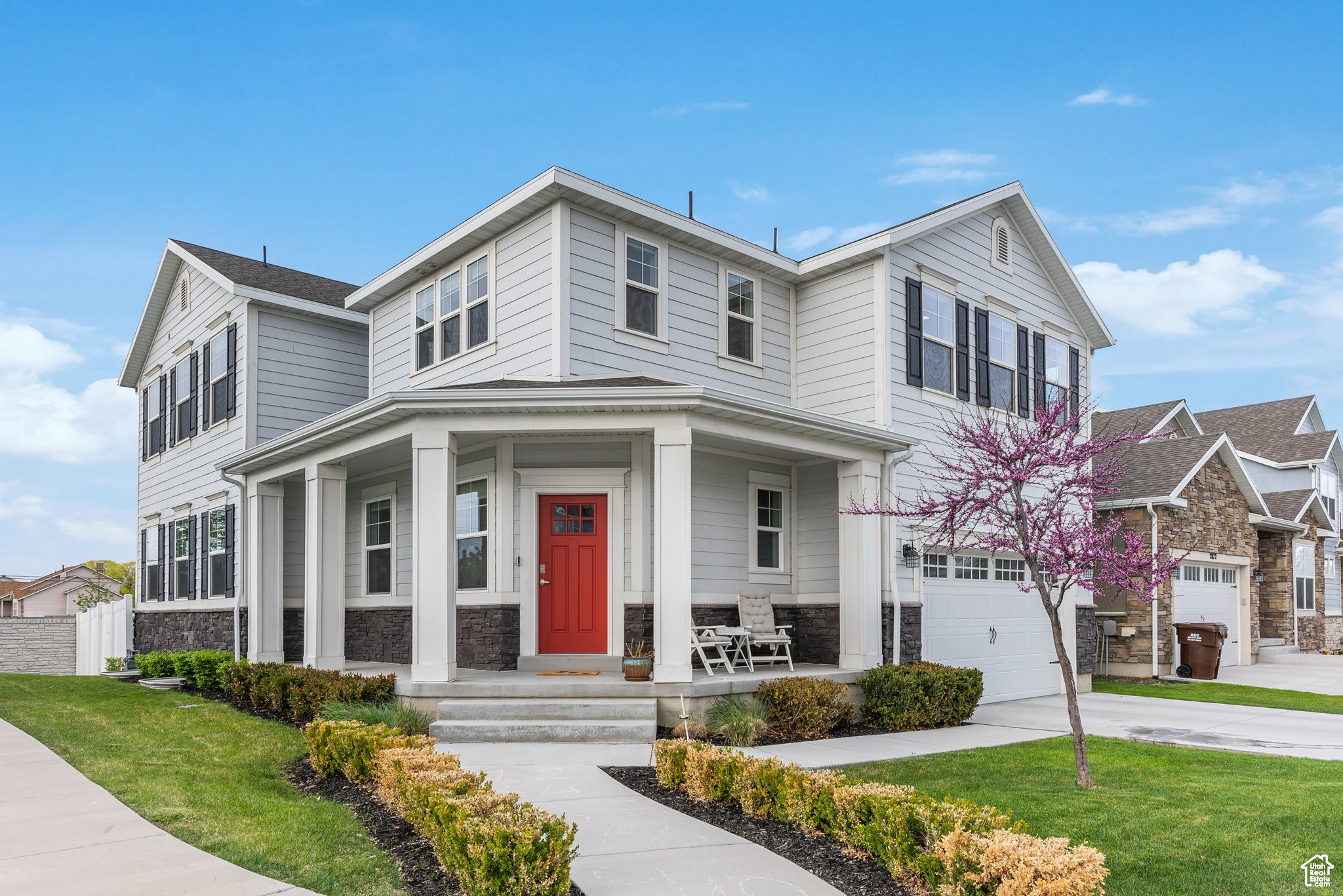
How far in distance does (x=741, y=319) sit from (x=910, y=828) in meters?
9.34

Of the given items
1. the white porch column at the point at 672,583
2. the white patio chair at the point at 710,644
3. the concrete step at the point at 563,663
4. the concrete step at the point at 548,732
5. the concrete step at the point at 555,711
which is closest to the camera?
the concrete step at the point at 548,732

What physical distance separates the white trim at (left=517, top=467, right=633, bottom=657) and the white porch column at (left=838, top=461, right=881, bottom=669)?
2.73 meters

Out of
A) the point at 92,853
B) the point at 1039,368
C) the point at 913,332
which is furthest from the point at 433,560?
the point at 1039,368

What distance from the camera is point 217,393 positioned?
16.9 meters

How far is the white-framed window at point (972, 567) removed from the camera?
1428 centimetres

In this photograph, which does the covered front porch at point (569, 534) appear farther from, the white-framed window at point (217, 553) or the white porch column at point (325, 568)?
the white-framed window at point (217, 553)

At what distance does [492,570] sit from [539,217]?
169 inches

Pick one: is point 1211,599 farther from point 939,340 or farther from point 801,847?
point 801,847

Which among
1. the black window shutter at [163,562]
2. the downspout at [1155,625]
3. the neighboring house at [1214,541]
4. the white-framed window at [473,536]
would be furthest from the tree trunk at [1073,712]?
the black window shutter at [163,562]

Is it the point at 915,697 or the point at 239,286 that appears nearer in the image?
the point at 915,697

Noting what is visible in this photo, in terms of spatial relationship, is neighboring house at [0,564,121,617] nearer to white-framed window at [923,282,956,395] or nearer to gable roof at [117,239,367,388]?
gable roof at [117,239,367,388]

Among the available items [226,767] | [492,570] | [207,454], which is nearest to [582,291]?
[492,570]

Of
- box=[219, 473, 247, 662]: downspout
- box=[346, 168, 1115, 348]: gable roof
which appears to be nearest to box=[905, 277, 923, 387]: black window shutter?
box=[346, 168, 1115, 348]: gable roof

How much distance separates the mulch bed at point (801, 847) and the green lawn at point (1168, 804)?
46.9 inches
